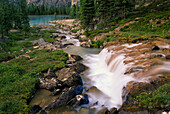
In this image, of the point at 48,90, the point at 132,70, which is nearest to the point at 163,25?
the point at 132,70

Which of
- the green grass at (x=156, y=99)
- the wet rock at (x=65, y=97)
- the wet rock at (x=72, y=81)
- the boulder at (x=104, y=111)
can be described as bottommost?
the boulder at (x=104, y=111)

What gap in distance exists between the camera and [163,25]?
3309 cm

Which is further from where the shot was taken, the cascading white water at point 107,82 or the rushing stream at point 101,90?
the cascading white water at point 107,82

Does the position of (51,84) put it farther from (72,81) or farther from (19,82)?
(19,82)

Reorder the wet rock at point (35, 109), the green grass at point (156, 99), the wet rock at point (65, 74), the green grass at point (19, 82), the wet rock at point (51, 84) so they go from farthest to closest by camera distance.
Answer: the wet rock at point (65, 74), the wet rock at point (51, 84), the green grass at point (19, 82), the wet rock at point (35, 109), the green grass at point (156, 99)

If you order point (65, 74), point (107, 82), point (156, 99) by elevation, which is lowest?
point (107, 82)

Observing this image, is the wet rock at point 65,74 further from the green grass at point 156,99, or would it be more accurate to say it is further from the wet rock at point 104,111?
the green grass at point 156,99

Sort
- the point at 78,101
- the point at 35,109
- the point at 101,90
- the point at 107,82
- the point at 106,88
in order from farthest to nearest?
1. the point at 107,82
2. the point at 106,88
3. the point at 101,90
4. the point at 78,101
5. the point at 35,109

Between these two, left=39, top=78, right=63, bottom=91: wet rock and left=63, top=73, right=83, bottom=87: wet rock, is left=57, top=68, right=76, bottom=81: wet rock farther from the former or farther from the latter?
left=39, top=78, right=63, bottom=91: wet rock

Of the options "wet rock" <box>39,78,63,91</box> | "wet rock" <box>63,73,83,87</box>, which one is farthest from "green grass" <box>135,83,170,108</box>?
"wet rock" <box>39,78,63,91</box>

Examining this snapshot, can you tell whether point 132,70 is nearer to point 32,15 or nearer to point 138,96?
point 138,96

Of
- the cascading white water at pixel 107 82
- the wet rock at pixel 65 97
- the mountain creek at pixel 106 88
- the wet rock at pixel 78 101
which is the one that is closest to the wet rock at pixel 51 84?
the mountain creek at pixel 106 88

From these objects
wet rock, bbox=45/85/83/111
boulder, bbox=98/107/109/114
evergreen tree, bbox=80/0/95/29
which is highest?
evergreen tree, bbox=80/0/95/29

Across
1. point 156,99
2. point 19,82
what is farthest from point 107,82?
point 19,82
